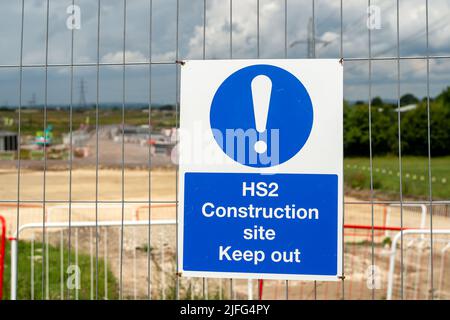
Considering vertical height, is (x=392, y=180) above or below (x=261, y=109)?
below

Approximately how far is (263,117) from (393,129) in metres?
19.7

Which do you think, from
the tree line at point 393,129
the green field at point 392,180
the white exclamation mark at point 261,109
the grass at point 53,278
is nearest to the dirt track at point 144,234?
the grass at point 53,278

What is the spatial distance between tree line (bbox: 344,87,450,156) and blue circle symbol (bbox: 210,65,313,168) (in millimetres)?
5653

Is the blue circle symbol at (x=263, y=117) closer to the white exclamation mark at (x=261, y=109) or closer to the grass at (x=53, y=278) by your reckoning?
the white exclamation mark at (x=261, y=109)

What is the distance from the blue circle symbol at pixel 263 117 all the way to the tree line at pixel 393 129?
5653mm

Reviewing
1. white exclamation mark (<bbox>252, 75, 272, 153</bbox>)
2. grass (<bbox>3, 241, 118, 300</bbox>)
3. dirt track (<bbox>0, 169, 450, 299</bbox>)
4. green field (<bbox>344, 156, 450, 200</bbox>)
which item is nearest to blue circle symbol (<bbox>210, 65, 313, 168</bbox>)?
white exclamation mark (<bbox>252, 75, 272, 153</bbox>)

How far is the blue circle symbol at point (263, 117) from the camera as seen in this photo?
248 cm

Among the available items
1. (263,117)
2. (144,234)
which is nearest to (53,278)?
(144,234)

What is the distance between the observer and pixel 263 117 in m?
2.47

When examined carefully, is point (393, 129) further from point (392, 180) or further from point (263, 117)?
point (263, 117)

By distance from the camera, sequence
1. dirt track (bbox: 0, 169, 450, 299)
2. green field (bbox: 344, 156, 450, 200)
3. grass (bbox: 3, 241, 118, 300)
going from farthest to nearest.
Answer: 1. green field (bbox: 344, 156, 450, 200)
2. dirt track (bbox: 0, 169, 450, 299)
3. grass (bbox: 3, 241, 118, 300)

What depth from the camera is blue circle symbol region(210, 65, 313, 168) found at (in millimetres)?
2477

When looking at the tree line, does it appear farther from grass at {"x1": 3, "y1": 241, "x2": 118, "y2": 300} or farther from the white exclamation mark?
the white exclamation mark
